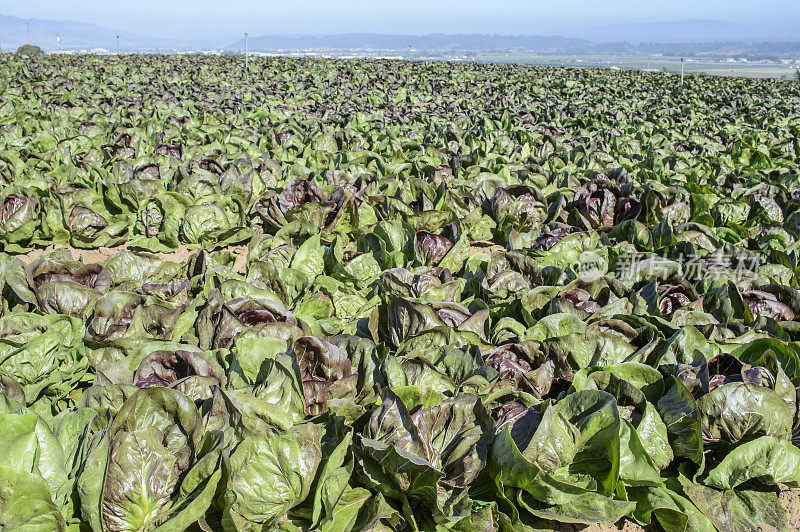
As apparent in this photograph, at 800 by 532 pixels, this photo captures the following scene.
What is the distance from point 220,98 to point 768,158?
47.4 feet

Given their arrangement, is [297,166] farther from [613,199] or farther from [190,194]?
[613,199]

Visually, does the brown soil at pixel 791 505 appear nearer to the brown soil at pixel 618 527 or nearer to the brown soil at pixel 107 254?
the brown soil at pixel 618 527

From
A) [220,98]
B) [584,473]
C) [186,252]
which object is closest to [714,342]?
[584,473]

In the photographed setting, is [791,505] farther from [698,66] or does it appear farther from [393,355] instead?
[698,66]

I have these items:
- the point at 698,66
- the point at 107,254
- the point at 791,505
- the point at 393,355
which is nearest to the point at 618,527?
the point at 791,505

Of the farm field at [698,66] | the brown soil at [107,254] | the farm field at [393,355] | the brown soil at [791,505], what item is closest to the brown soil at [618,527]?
the farm field at [393,355]

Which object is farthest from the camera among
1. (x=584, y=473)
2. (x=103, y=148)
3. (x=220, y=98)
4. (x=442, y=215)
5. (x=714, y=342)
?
(x=220, y=98)

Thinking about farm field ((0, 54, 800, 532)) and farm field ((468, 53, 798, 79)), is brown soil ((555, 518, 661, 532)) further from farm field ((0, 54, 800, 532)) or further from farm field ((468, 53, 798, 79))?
farm field ((468, 53, 798, 79))

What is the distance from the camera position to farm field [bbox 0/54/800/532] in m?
2.88

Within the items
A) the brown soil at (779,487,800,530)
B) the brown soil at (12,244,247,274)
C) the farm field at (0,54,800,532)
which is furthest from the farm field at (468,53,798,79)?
the brown soil at (779,487,800,530)

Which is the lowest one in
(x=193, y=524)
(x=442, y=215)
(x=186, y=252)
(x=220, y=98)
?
(x=193, y=524)

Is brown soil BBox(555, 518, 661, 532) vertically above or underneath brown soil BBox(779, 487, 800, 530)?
underneath

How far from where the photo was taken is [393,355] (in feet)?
12.7

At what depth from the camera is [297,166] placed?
872cm
